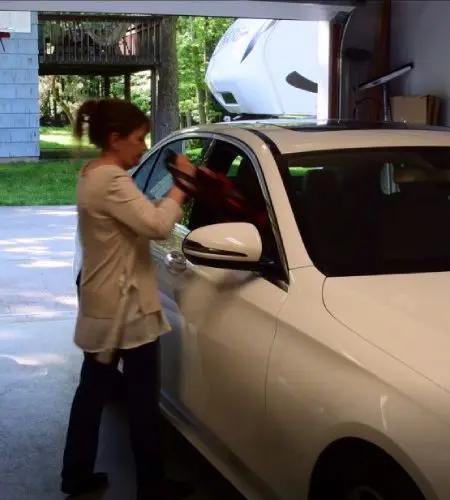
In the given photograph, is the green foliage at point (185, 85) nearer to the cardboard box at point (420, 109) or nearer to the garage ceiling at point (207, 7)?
the garage ceiling at point (207, 7)

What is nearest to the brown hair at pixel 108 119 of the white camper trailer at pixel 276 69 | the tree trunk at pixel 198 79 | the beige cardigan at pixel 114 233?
the beige cardigan at pixel 114 233

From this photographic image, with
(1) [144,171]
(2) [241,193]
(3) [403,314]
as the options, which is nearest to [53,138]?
(1) [144,171]

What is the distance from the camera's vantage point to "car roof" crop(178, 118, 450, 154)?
3.20m

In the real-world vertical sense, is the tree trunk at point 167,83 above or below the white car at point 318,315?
above

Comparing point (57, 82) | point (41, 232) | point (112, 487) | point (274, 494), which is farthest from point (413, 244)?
point (57, 82)

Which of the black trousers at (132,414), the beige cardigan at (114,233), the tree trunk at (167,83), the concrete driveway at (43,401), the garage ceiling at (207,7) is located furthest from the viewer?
the tree trunk at (167,83)

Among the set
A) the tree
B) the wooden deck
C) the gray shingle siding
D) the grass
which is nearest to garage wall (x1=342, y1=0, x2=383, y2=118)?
the grass

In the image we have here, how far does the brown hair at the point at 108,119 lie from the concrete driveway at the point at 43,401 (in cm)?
151

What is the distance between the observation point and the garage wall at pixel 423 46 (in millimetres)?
6238

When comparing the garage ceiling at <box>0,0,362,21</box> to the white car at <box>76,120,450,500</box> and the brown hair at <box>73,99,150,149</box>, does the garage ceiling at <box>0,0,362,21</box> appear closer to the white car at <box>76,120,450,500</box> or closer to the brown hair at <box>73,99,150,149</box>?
the white car at <box>76,120,450,500</box>

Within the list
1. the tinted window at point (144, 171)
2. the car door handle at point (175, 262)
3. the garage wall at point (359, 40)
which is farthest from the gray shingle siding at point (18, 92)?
the car door handle at point (175, 262)

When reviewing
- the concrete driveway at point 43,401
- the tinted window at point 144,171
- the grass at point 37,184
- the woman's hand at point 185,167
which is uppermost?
the woman's hand at point 185,167

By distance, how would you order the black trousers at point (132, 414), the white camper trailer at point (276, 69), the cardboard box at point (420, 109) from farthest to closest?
the white camper trailer at point (276, 69) → the cardboard box at point (420, 109) → the black trousers at point (132, 414)

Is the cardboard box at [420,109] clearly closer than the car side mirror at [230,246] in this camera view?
No
